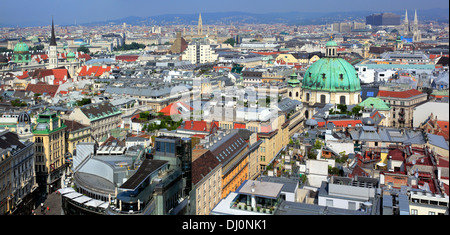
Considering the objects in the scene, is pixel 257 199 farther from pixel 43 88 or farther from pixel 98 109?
pixel 43 88

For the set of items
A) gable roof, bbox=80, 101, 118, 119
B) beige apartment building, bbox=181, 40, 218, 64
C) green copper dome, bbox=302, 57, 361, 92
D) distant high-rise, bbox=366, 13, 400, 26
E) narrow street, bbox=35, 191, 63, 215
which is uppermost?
distant high-rise, bbox=366, 13, 400, 26

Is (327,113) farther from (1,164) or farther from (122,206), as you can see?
(122,206)

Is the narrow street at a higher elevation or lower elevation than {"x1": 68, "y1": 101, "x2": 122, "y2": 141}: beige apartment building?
lower

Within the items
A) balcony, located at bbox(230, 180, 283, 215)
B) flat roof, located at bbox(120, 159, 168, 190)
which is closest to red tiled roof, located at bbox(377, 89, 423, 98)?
balcony, located at bbox(230, 180, 283, 215)

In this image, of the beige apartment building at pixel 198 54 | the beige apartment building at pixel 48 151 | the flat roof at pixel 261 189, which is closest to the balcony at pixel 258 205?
the flat roof at pixel 261 189

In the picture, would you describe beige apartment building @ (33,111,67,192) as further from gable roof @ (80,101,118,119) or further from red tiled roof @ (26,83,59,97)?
red tiled roof @ (26,83,59,97)

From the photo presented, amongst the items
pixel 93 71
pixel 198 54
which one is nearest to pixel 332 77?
pixel 93 71
